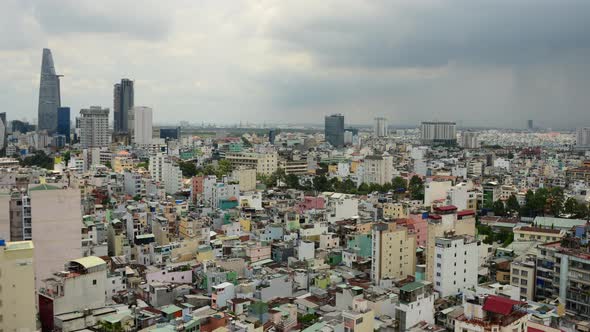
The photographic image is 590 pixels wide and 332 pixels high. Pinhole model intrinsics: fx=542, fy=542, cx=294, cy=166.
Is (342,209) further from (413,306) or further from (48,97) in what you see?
(48,97)

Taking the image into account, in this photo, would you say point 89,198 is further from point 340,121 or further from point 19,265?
point 340,121

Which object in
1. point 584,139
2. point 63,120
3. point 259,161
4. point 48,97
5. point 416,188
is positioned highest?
point 48,97

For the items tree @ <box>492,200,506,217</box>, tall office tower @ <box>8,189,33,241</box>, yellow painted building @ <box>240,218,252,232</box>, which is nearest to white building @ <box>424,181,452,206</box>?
tree @ <box>492,200,506,217</box>

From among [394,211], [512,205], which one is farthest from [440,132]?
[394,211]

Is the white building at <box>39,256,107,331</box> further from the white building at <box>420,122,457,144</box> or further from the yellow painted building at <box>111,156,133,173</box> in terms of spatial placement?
the white building at <box>420,122,457,144</box>

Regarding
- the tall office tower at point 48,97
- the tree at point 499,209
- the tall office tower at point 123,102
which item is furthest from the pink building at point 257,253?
the tall office tower at point 123,102

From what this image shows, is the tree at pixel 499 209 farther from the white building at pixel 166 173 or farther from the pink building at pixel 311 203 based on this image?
the white building at pixel 166 173
